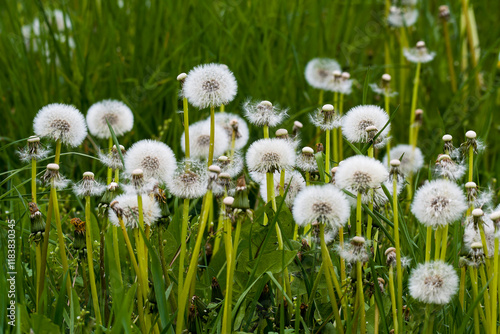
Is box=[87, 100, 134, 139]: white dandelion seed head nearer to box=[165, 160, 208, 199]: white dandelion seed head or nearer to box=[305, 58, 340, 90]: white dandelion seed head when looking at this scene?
box=[165, 160, 208, 199]: white dandelion seed head

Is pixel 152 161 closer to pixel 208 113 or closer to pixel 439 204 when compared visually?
pixel 439 204

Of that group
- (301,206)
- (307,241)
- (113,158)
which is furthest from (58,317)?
(307,241)

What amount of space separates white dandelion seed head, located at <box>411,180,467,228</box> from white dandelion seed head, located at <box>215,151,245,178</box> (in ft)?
1.54

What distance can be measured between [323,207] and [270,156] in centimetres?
23

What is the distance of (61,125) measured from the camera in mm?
1692

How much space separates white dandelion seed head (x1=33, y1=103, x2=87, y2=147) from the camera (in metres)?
1.69

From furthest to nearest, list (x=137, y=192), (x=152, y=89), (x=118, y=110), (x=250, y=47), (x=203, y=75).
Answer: (x=250, y=47) < (x=152, y=89) < (x=118, y=110) < (x=203, y=75) < (x=137, y=192)

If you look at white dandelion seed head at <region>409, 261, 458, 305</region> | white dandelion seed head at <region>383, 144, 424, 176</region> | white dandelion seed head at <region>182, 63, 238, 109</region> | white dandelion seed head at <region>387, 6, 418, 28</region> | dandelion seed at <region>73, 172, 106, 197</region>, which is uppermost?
white dandelion seed head at <region>387, 6, 418, 28</region>

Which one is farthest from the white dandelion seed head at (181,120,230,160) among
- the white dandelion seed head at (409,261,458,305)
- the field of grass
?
the white dandelion seed head at (409,261,458,305)

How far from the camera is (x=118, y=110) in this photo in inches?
87.8

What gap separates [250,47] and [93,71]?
904mm

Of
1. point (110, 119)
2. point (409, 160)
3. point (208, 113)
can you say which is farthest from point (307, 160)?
point (208, 113)

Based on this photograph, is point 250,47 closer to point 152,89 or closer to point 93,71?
point 152,89

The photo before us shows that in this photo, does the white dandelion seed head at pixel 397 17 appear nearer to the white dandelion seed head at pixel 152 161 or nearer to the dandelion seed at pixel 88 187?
the white dandelion seed head at pixel 152 161
